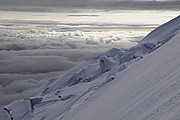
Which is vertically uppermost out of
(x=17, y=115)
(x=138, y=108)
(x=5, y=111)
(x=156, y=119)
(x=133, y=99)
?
(x=5, y=111)

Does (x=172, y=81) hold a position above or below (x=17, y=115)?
below

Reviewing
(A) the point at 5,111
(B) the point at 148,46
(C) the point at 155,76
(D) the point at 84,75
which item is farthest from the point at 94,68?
(C) the point at 155,76

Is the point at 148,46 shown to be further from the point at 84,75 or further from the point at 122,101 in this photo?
the point at 122,101

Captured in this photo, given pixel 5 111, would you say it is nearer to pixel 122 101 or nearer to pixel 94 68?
pixel 94 68

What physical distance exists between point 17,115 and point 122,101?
95.4ft

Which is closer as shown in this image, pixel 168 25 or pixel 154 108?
pixel 154 108

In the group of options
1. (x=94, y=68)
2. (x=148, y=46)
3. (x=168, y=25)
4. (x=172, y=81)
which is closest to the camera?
(x=172, y=81)

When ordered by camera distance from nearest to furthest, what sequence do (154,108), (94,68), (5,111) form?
(154,108)
(5,111)
(94,68)

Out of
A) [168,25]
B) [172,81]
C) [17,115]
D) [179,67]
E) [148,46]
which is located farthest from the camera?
[168,25]

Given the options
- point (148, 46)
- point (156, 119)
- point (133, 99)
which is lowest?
point (156, 119)

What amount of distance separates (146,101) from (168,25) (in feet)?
136

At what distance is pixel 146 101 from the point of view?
7.61 m

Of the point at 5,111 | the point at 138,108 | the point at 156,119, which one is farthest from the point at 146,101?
the point at 5,111

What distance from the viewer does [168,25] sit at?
4622cm
